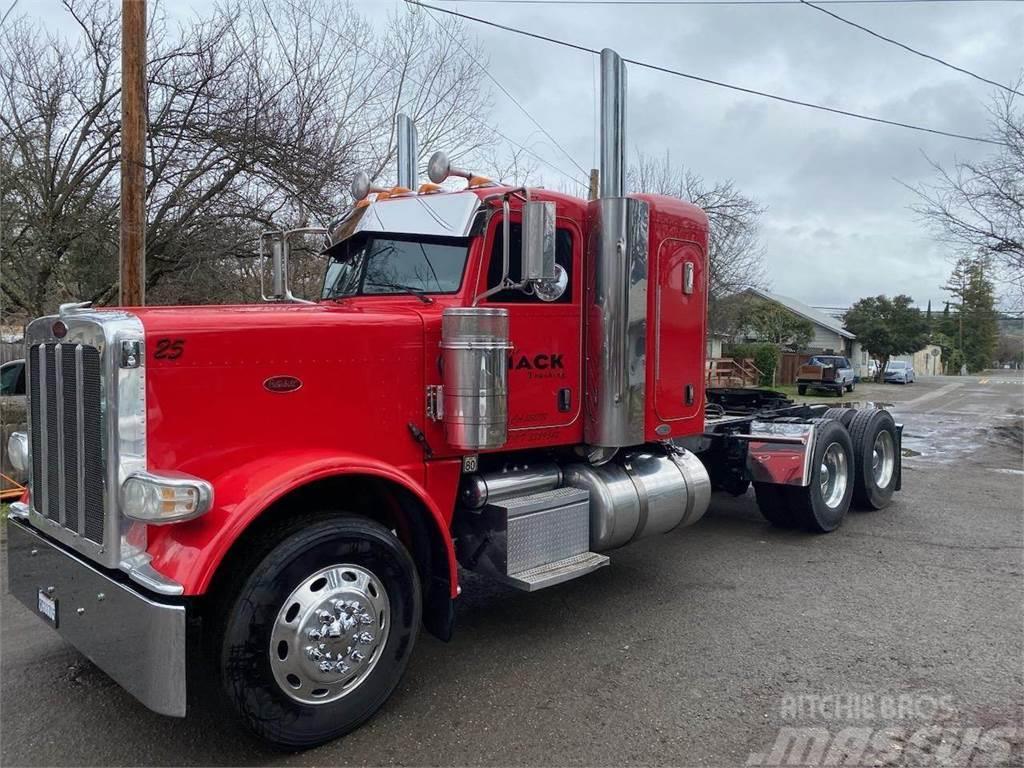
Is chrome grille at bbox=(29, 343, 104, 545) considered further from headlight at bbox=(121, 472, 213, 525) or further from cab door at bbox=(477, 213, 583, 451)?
cab door at bbox=(477, 213, 583, 451)

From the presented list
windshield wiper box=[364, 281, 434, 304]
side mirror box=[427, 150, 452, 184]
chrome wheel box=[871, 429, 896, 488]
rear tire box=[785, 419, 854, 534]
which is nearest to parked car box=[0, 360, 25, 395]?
windshield wiper box=[364, 281, 434, 304]

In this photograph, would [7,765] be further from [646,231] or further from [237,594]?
[646,231]

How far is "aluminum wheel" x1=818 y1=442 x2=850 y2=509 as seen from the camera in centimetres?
749

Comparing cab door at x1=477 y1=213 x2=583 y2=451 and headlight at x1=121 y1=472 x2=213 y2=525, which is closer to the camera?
headlight at x1=121 y1=472 x2=213 y2=525

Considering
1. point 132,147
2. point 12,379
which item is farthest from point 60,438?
point 12,379

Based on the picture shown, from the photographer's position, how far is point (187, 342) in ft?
11.1

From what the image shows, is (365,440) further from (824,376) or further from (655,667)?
(824,376)

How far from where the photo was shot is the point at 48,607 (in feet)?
12.1

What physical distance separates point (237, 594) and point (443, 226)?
7.66 ft

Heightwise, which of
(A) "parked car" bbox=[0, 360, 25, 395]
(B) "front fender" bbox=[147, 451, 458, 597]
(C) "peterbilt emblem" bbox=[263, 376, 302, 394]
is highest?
(C) "peterbilt emblem" bbox=[263, 376, 302, 394]

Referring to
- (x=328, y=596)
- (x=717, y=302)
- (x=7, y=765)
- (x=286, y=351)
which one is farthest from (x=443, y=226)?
(x=717, y=302)

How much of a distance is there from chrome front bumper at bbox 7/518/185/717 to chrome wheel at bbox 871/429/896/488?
7470 millimetres

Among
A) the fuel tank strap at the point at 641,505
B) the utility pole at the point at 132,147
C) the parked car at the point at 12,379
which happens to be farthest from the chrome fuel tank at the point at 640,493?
the parked car at the point at 12,379

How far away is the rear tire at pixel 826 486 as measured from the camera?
7.09 m
